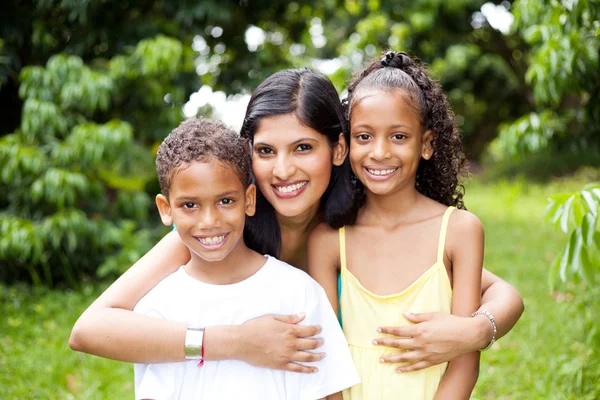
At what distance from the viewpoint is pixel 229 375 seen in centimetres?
199

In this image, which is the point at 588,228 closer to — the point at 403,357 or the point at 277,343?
the point at 403,357

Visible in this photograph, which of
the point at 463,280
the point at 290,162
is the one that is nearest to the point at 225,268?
the point at 290,162

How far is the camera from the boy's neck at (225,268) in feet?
6.81

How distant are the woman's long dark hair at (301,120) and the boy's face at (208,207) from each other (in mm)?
293

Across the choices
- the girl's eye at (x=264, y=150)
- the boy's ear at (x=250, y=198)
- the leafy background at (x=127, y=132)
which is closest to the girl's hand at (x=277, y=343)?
the boy's ear at (x=250, y=198)

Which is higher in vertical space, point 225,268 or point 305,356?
point 225,268

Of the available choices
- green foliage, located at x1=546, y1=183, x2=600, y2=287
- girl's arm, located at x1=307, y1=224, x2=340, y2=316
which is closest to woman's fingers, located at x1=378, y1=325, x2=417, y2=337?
girl's arm, located at x1=307, y1=224, x2=340, y2=316

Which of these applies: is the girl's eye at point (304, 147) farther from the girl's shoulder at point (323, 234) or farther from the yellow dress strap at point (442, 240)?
the yellow dress strap at point (442, 240)

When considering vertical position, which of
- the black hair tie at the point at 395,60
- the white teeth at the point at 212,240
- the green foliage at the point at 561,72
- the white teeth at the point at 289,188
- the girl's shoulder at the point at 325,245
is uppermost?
the green foliage at the point at 561,72

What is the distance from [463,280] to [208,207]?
869 millimetres

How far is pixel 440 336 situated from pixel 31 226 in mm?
3939

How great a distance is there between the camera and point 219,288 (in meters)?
2.04

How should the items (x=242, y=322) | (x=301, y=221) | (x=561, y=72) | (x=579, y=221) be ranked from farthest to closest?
(x=561, y=72)
(x=301, y=221)
(x=579, y=221)
(x=242, y=322)

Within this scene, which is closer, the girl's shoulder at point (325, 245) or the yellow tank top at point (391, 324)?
the yellow tank top at point (391, 324)
